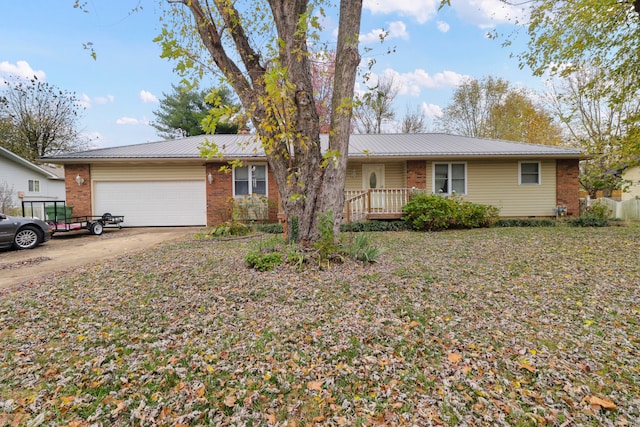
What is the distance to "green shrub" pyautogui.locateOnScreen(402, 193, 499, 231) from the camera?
1016 centimetres

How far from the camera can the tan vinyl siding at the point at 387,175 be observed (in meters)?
12.8

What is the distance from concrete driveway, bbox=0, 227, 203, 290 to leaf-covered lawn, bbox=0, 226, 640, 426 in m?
1.18

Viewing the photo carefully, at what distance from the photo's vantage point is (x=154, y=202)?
40.0ft

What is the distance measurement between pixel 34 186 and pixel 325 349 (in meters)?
26.1

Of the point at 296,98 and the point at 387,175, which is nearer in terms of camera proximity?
the point at 296,98

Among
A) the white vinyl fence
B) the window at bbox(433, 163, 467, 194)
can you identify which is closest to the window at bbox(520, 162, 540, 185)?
the window at bbox(433, 163, 467, 194)

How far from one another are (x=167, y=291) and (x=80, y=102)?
26.8m

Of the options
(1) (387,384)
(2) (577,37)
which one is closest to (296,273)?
(1) (387,384)

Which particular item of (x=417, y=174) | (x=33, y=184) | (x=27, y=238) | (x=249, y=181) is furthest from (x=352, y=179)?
(x=33, y=184)

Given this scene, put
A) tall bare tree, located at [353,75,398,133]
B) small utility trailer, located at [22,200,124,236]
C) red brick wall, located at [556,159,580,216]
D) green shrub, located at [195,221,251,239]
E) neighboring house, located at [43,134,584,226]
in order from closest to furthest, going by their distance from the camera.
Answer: green shrub, located at [195,221,251,239] < small utility trailer, located at [22,200,124,236] < neighboring house, located at [43,134,584,226] < red brick wall, located at [556,159,580,216] < tall bare tree, located at [353,75,398,133]

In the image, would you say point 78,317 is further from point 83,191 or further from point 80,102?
point 80,102

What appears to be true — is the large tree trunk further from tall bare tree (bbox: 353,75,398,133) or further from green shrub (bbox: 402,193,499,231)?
tall bare tree (bbox: 353,75,398,133)

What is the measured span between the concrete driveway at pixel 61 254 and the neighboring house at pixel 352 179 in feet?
7.97

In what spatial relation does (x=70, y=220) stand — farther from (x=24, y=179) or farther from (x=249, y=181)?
(x=24, y=179)
